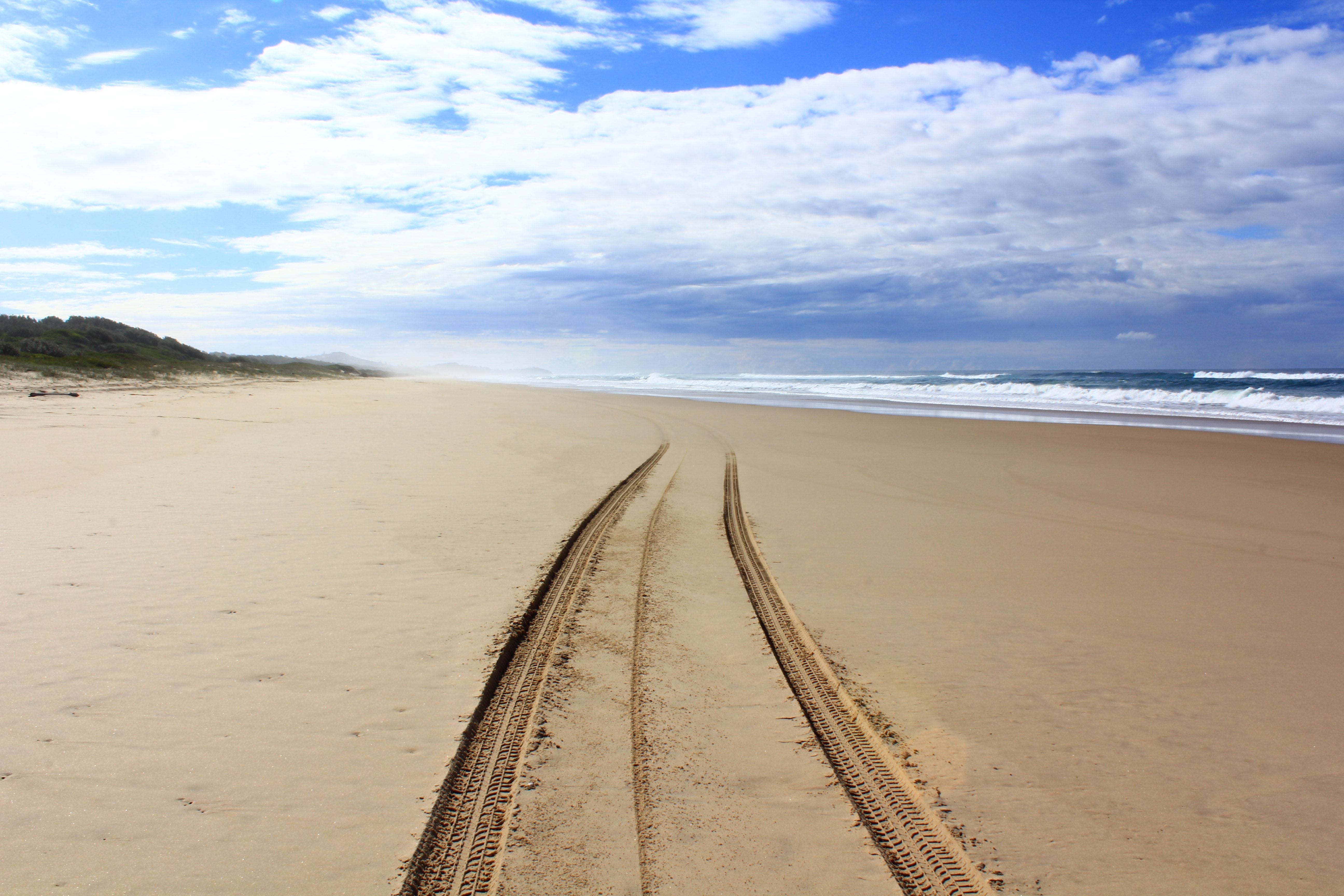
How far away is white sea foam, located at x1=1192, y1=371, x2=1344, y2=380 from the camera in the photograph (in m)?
39.8

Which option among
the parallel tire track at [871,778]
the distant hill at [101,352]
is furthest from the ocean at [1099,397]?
the distant hill at [101,352]

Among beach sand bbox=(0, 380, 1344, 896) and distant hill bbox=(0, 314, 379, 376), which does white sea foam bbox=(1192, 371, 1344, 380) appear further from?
distant hill bbox=(0, 314, 379, 376)

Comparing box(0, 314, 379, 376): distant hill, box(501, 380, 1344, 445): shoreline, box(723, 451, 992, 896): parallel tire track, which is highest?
box(0, 314, 379, 376): distant hill

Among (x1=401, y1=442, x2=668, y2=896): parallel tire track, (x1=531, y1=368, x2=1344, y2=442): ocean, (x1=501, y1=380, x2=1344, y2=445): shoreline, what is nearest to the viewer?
(x1=401, y1=442, x2=668, y2=896): parallel tire track

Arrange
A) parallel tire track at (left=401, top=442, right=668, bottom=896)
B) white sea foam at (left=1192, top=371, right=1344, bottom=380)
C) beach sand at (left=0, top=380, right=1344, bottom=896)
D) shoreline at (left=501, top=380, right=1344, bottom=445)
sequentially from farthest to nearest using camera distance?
1. white sea foam at (left=1192, top=371, right=1344, bottom=380)
2. shoreline at (left=501, top=380, right=1344, bottom=445)
3. beach sand at (left=0, top=380, right=1344, bottom=896)
4. parallel tire track at (left=401, top=442, right=668, bottom=896)

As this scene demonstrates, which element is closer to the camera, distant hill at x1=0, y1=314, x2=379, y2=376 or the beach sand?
the beach sand

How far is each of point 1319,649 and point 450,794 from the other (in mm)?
5222

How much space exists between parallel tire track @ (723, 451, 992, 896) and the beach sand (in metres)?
0.09

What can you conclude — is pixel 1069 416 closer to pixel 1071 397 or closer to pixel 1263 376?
pixel 1071 397

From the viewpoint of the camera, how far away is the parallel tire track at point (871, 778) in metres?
2.38

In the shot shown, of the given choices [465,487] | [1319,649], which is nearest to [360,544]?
[465,487]

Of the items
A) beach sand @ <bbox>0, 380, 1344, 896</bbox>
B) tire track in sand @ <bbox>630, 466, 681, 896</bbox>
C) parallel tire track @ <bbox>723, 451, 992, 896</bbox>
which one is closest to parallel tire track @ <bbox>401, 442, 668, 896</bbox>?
beach sand @ <bbox>0, 380, 1344, 896</bbox>

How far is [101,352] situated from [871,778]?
38868mm

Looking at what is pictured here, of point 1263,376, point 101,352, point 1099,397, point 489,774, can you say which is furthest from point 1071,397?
point 101,352
